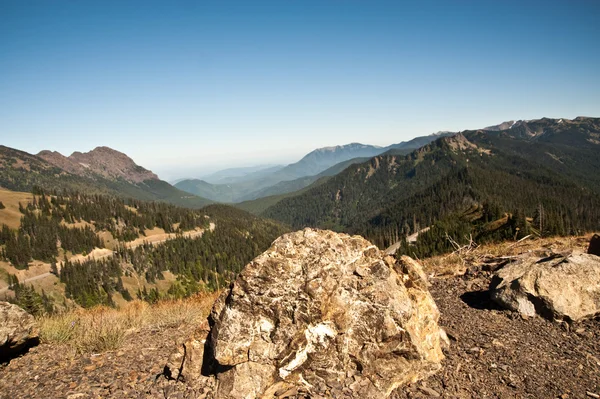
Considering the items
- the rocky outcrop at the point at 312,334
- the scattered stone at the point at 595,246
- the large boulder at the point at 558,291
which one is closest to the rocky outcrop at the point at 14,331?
the rocky outcrop at the point at 312,334

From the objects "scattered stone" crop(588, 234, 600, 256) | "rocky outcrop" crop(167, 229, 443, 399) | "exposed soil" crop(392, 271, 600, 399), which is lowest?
"exposed soil" crop(392, 271, 600, 399)

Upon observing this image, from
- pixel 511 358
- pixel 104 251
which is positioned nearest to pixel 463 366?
pixel 511 358

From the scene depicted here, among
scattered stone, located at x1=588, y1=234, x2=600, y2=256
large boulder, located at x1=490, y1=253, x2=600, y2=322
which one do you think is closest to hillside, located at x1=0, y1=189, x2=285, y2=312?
scattered stone, located at x1=588, y1=234, x2=600, y2=256

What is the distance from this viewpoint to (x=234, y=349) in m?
5.86

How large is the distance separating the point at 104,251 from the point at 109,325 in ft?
535

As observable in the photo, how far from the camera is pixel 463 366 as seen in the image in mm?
6496

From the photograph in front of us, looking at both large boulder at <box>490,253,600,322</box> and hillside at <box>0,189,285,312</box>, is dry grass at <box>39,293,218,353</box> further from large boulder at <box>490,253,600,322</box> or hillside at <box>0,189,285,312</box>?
hillside at <box>0,189,285,312</box>

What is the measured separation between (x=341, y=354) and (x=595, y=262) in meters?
9.16

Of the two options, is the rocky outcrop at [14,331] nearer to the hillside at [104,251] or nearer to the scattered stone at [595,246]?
the scattered stone at [595,246]

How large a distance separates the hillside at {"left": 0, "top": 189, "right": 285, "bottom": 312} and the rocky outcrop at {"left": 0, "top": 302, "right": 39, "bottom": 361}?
73.3 metres

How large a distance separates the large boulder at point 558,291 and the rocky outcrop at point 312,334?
4.29 meters

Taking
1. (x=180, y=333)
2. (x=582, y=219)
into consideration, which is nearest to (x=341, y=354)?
(x=180, y=333)

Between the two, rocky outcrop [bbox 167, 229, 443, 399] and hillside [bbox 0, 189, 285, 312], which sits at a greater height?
rocky outcrop [bbox 167, 229, 443, 399]

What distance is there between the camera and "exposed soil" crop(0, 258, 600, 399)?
591cm
